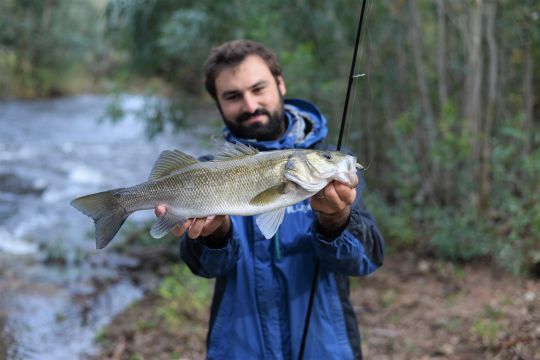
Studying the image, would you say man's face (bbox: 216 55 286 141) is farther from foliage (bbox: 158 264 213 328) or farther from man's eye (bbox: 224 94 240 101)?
foliage (bbox: 158 264 213 328)

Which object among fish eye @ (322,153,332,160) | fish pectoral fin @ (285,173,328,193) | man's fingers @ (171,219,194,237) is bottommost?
man's fingers @ (171,219,194,237)

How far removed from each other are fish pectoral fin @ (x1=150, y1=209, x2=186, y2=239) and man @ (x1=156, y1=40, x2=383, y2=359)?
25 millimetres

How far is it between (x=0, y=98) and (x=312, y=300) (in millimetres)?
24265

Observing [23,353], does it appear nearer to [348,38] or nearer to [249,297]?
[249,297]

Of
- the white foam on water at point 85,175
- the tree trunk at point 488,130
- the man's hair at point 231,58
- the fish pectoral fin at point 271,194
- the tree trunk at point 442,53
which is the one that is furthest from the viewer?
the white foam on water at point 85,175

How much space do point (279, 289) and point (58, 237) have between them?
7.20 meters

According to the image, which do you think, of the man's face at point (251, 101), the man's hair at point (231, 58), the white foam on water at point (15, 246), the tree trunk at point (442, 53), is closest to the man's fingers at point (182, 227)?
the man's face at point (251, 101)

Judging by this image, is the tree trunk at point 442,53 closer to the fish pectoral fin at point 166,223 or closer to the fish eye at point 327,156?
the fish eye at point 327,156

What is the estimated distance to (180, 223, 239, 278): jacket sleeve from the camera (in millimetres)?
2547

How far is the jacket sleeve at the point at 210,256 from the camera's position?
2.55 meters

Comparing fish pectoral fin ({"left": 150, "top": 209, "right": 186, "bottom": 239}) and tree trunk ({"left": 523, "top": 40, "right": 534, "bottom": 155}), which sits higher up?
tree trunk ({"left": 523, "top": 40, "right": 534, "bottom": 155})

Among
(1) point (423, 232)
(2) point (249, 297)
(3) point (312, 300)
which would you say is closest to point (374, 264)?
(3) point (312, 300)

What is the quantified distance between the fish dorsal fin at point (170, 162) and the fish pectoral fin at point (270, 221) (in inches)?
18.1

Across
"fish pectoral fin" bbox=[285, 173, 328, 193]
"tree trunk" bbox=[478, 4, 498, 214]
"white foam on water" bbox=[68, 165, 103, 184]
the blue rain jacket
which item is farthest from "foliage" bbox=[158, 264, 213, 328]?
"white foam on water" bbox=[68, 165, 103, 184]
